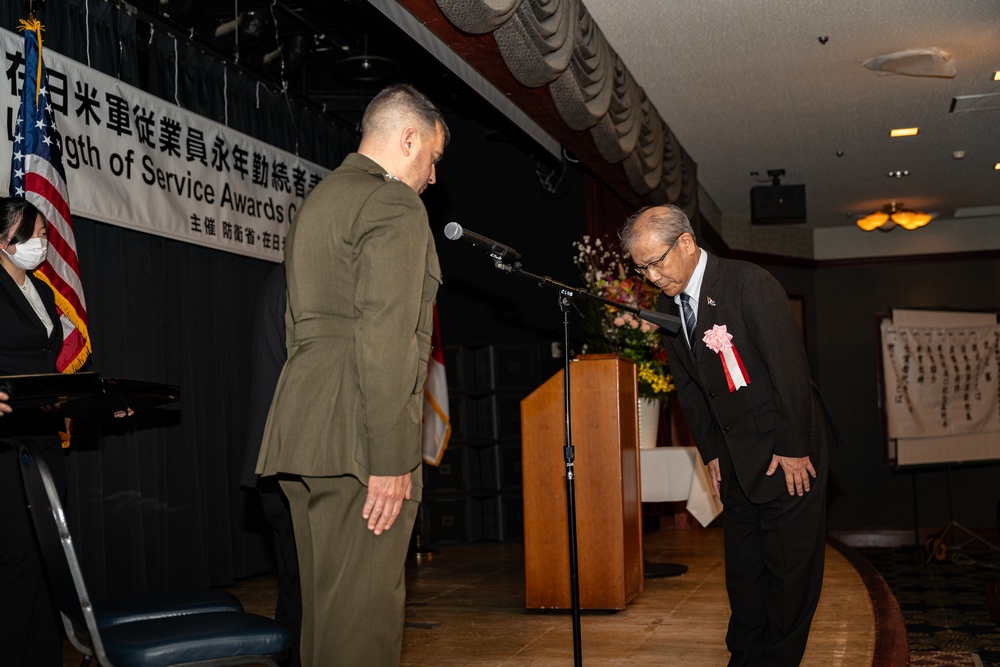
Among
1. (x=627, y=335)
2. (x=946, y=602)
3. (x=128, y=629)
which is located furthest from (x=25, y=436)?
(x=946, y=602)

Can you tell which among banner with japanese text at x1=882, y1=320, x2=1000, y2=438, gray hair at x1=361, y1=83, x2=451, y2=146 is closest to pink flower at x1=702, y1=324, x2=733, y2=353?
gray hair at x1=361, y1=83, x2=451, y2=146

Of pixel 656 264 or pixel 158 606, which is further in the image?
pixel 656 264

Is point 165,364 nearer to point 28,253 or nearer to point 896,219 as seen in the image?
point 28,253

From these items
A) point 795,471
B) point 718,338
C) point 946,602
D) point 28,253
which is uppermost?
point 28,253

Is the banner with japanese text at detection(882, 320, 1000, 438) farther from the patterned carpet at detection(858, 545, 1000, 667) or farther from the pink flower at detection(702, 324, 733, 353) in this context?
the pink flower at detection(702, 324, 733, 353)

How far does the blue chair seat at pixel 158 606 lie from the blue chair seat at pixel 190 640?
6cm

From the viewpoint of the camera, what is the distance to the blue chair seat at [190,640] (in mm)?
1864

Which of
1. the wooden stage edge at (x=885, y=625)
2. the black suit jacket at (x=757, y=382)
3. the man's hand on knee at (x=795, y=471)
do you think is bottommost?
the wooden stage edge at (x=885, y=625)

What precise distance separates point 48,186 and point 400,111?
2.30 metres

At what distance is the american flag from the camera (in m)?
3.78

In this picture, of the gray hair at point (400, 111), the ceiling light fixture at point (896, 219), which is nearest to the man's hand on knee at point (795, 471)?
the gray hair at point (400, 111)

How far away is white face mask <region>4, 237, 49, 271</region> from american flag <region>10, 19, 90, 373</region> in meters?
0.63

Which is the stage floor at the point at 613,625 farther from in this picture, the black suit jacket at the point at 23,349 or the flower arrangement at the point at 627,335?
the black suit jacket at the point at 23,349

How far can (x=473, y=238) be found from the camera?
2631 millimetres
